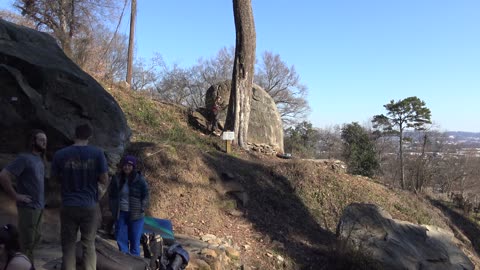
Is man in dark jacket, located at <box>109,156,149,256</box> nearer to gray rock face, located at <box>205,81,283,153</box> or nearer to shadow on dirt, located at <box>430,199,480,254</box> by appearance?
gray rock face, located at <box>205,81,283,153</box>

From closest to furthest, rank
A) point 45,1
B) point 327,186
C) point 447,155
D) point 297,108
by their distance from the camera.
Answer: point 327,186
point 45,1
point 447,155
point 297,108

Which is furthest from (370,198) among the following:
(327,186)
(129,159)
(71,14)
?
(71,14)

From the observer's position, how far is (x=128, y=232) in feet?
19.6

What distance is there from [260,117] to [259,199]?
6.66 m

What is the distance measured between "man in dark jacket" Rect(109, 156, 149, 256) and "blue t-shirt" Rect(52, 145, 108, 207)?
1478mm

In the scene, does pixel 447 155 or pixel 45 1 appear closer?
pixel 45 1

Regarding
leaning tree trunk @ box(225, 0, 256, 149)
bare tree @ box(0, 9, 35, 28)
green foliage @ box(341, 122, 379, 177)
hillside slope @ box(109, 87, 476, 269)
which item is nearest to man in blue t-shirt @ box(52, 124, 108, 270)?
hillside slope @ box(109, 87, 476, 269)

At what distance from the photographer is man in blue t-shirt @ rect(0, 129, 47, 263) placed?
4.26 metres

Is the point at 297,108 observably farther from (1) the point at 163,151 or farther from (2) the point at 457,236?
(1) the point at 163,151

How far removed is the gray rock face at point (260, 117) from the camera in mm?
16656

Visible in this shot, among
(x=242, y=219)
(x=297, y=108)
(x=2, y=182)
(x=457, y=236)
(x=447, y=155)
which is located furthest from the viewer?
(x=297, y=108)

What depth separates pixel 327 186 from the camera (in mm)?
12656

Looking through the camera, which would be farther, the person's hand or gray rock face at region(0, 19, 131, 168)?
gray rock face at region(0, 19, 131, 168)

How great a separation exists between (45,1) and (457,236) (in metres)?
22.3
